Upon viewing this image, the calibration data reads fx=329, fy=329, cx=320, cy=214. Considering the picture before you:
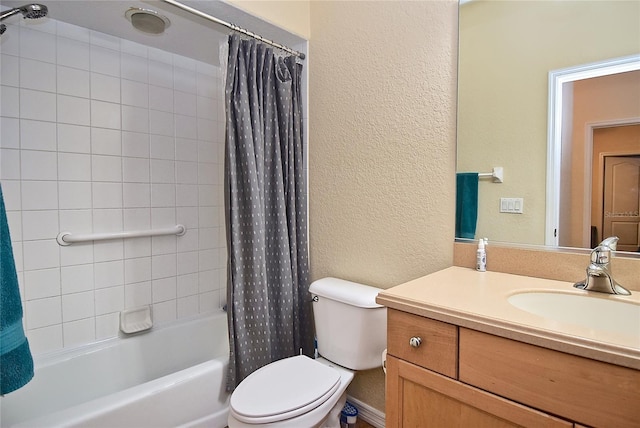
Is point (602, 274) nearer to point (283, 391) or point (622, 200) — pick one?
point (622, 200)

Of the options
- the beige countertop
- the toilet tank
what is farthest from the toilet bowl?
the beige countertop

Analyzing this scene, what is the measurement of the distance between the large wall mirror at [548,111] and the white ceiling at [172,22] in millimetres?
1032

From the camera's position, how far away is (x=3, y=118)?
5.00ft

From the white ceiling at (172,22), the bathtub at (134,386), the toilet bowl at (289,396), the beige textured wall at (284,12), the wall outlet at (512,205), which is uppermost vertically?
the beige textured wall at (284,12)

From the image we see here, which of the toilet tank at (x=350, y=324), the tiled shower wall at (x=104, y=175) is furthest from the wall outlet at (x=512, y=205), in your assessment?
the tiled shower wall at (x=104, y=175)

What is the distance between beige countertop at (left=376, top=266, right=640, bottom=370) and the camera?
2.21 feet

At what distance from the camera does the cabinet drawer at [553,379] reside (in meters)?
0.66

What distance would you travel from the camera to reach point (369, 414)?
169cm

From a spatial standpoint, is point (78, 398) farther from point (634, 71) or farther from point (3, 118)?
point (634, 71)

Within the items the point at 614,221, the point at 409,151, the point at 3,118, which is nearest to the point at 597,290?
the point at 614,221

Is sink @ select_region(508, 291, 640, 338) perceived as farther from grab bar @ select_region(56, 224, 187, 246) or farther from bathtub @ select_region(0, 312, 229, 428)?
grab bar @ select_region(56, 224, 187, 246)

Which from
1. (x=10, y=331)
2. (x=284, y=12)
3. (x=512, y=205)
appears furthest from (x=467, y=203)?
(x=10, y=331)

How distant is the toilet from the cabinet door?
338 mm

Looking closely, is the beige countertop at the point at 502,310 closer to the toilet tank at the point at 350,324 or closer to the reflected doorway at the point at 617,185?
the reflected doorway at the point at 617,185
